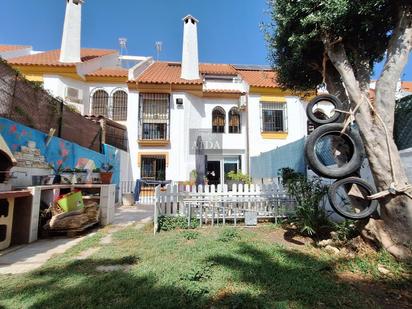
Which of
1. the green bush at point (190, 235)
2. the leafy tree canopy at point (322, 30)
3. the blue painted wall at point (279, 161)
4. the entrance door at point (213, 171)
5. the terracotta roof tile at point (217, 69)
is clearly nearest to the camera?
the leafy tree canopy at point (322, 30)

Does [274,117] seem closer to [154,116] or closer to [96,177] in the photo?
[154,116]

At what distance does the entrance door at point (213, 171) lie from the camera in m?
15.5

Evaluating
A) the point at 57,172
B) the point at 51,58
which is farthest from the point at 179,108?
the point at 51,58

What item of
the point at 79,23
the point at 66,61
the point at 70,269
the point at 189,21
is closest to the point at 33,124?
the point at 70,269

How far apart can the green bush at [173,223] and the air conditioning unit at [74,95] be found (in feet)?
35.3

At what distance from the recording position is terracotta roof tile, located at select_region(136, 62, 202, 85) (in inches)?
576

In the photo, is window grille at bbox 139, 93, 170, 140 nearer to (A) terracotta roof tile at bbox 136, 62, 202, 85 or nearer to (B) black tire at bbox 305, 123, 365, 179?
(A) terracotta roof tile at bbox 136, 62, 202, 85

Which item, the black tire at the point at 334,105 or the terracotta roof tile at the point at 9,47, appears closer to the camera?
the black tire at the point at 334,105

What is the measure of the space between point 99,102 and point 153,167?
210 inches

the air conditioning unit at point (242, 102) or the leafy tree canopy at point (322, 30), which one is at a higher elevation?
the air conditioning unit at point (242, 102)

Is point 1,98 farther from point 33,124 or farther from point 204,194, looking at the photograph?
point 204,194

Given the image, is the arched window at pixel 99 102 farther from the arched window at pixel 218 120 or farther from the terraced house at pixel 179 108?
the arched window at pixel 218 120

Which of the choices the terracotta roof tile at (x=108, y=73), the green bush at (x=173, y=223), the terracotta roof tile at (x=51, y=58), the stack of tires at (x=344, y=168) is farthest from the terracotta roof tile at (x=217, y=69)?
the stack of tires at (x=344, y=168)

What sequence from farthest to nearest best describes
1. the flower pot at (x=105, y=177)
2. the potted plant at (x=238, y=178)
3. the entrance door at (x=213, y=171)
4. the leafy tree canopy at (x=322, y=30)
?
the entrance door at (x=213, y=171) < the potted plant at (x=238, y=178) < the flower pot at (x=105, y=177) < the leafy tree canopy at (x=322, y=30)
